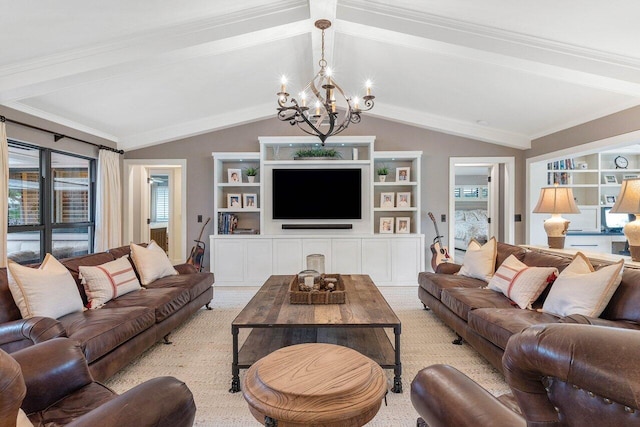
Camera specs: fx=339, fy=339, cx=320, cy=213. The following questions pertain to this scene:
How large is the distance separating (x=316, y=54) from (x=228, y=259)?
10.5 ft

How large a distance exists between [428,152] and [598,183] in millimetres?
2705

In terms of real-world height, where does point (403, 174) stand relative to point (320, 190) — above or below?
above

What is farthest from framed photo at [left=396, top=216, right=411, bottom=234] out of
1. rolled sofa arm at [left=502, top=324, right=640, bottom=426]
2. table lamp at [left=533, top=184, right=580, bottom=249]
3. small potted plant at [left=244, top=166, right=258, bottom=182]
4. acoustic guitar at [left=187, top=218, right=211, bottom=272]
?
rolled sofa arm at [left=502, top=324, right=640, bottom=426]

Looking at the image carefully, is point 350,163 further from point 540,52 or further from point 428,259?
point 540,52

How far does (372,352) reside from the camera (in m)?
2.43

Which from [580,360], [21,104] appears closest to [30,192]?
[21,104]

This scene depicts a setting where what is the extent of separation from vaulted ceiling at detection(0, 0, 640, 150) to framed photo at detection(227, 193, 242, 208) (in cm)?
150

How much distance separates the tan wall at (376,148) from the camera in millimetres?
5574

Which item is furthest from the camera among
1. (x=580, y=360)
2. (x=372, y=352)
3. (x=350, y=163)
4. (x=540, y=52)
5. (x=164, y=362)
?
(x=350, y=163)

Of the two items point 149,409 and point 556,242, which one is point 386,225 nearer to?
point 556,242

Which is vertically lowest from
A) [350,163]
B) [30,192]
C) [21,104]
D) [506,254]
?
[506,254]

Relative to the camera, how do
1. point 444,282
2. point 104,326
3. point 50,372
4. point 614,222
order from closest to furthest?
1. point 50,372
2. point 104,326
3. point 444,282
4. point 614,222

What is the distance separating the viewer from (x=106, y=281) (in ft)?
9.25

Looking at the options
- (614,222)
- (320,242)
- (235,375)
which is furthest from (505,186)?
(235,375)
